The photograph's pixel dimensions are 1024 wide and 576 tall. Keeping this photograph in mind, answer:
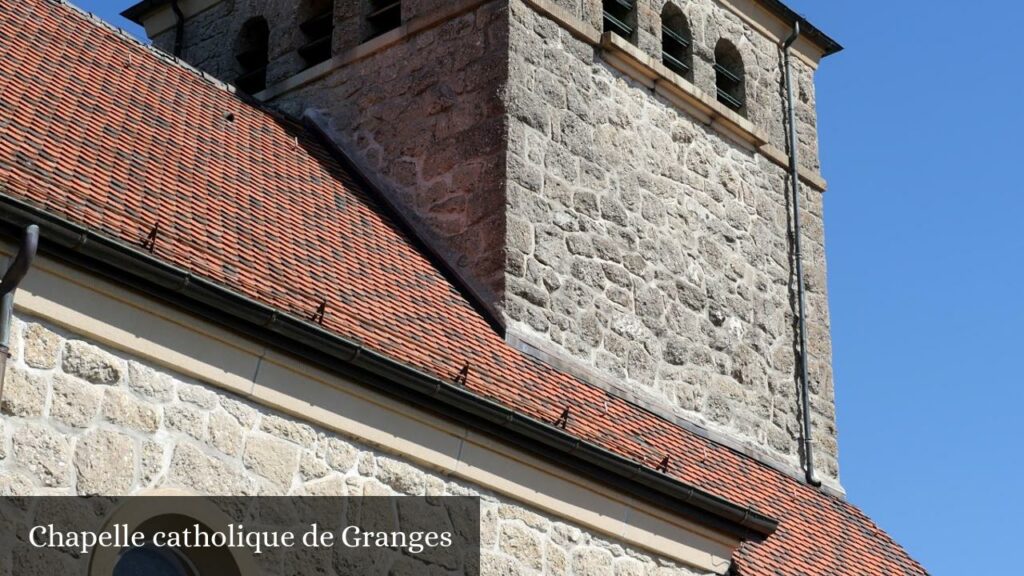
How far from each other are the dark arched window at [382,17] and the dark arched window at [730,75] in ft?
9.87

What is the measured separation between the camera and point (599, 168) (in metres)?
12.9

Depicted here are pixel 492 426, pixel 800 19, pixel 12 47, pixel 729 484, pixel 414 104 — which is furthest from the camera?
pixel 800 19

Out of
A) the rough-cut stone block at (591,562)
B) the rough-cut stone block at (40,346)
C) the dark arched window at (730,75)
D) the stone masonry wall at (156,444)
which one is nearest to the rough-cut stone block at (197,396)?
the stone masonry wall at (156,444)

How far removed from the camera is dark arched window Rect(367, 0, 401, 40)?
13.7m

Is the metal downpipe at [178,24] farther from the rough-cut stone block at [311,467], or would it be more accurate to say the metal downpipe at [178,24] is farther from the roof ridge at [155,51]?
the rough-cut stone block at [311,467]

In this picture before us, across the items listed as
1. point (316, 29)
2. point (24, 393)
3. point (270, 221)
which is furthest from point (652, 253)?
point (24, 393)

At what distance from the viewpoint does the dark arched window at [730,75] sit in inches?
586

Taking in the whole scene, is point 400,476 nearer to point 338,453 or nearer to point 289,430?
point 338,453

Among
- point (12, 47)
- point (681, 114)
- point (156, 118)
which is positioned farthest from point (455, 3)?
point (12, 47)

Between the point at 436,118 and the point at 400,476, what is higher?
the point at 436,118

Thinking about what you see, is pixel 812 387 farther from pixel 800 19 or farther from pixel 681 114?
pixel 800 19

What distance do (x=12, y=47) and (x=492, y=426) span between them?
4.08m

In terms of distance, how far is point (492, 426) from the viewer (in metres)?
8.87

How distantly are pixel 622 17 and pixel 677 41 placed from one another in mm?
686
